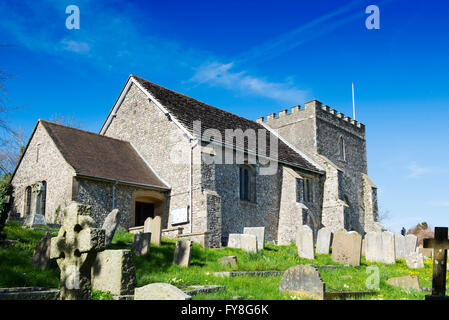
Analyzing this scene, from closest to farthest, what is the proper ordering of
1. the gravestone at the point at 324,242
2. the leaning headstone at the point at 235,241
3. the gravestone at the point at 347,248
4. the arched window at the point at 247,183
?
1. the gravestone at the point at 347,248
2. the gravestone at the point at 324,242
3. the leaning headstone at the point at 235,241
4. the arched window at the point at 247,183

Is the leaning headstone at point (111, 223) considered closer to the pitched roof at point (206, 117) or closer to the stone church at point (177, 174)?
the stone church at point (177, 174)

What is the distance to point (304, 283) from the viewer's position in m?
7.66

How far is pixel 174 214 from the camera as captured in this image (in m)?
18.7

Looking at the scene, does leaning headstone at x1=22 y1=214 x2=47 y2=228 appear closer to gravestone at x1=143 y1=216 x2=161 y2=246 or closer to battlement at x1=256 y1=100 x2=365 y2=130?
gravestone at x1=143 y1=216 x2=161 y2=246

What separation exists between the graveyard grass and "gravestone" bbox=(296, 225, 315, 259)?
28 cm

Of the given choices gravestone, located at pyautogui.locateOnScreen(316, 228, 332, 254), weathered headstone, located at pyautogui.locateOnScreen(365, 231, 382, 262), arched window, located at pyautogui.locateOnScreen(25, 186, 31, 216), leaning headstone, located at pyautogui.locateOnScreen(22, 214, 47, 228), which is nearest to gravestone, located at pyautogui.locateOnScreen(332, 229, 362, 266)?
gravestone, located at pyautogui.locateOnScreen(316, 228, 332, 254)

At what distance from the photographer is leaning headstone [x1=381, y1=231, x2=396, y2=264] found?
14.5m

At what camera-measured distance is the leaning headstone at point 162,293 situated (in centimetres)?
545

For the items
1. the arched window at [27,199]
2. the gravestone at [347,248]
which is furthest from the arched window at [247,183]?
the arched window at [27,199]

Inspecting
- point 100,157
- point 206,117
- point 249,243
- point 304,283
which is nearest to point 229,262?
point 249,243

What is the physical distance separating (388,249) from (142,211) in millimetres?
10648

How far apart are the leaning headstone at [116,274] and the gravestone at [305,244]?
820 cm

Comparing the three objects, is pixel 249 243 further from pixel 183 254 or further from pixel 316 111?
pixel 316 111

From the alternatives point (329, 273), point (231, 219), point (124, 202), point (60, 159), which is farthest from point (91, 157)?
point (329, 273)
